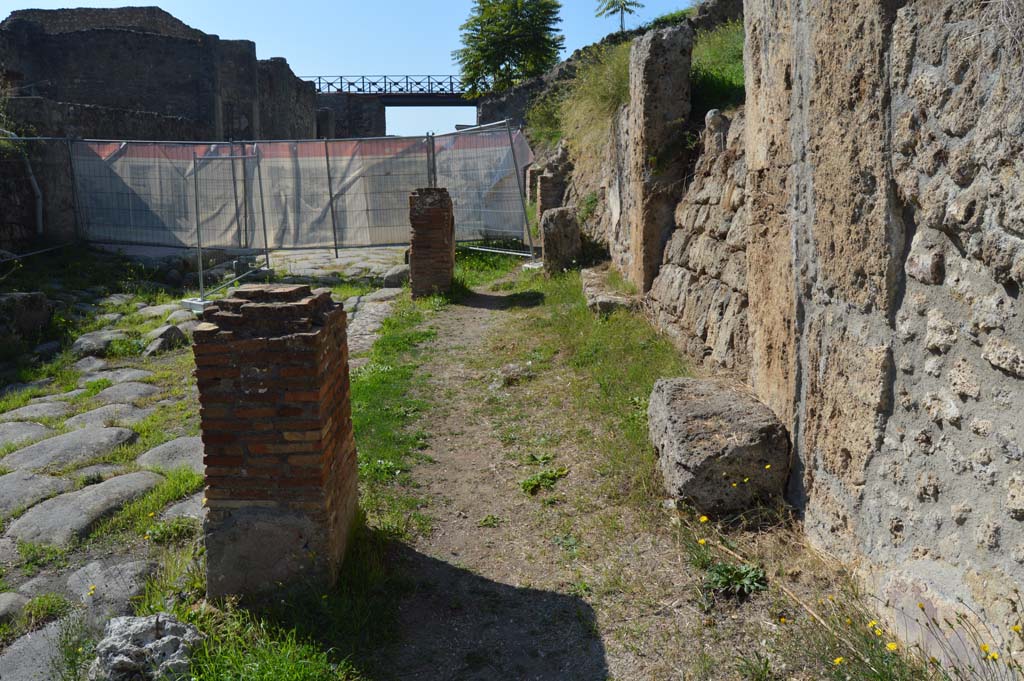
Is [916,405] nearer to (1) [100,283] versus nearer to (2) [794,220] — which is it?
(2) [794,220]

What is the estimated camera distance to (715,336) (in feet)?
17.5

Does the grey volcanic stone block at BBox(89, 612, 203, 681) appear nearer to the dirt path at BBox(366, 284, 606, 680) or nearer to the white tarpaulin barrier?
the dirt path at BBox(366, 284, 606, 680)

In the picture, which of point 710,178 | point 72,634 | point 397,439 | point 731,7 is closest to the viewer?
point 72,634

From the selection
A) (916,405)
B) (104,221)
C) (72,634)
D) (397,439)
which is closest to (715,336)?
(397,439)

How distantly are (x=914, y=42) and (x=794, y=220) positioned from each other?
1.12m

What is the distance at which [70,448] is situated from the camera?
5523 mm

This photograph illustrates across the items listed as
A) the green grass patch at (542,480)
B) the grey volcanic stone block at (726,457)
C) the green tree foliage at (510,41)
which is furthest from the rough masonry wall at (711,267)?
the green tree foliage at (510,41)

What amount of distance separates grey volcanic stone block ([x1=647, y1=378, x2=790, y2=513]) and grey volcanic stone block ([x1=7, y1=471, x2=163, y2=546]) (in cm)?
314

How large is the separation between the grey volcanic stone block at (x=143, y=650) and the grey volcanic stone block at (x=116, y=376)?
16.0 ft

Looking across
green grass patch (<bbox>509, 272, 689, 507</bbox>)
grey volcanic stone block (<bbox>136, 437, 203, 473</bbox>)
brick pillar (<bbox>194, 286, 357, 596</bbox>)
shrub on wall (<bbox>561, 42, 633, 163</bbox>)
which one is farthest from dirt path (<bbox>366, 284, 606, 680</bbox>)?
shrub on wall (<bbox>561, 42, 633, 163</bbox>)

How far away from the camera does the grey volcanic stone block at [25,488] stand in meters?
4.64

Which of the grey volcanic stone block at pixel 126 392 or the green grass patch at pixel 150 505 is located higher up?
the grey volcanic stone block at pixel 126 392

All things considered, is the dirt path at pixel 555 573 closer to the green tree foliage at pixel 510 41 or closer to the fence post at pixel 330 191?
the fence post at pixel 330 191

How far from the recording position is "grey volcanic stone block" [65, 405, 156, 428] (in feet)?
19.9
